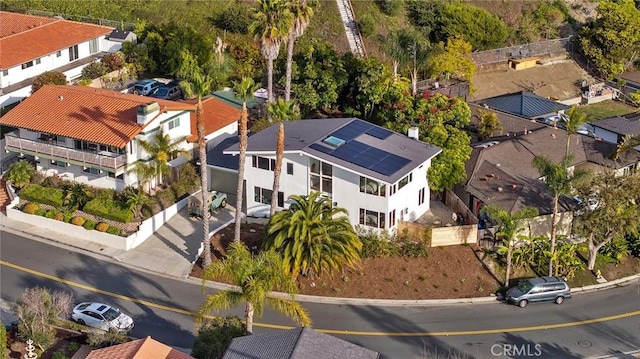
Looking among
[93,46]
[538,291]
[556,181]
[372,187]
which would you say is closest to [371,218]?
[372,187]

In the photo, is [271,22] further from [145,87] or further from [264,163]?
[145,87]

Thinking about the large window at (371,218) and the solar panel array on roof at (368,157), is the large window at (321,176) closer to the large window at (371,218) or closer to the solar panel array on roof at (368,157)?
the solar panel array on roof at (368,157)

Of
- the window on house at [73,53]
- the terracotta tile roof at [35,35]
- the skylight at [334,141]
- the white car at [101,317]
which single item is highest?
the terracotta tile roof at [35,35]

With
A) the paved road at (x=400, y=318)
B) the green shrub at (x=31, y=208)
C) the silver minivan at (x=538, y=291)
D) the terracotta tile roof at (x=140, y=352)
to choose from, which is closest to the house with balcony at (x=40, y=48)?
the green shrub at (x=31, y=208)

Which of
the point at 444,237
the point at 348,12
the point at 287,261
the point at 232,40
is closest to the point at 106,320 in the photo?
the point at 287,261

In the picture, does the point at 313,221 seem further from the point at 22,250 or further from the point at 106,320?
the point at 22,250

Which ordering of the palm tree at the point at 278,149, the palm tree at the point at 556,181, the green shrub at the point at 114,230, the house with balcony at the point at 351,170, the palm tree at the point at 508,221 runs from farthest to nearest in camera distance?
the green shrub at the point at 114,230, the house with balcony at the point at 351,170, the palm tree at the point at 556,181, the palm tree at the point at 508,221, the palm tree at the point at 278,149

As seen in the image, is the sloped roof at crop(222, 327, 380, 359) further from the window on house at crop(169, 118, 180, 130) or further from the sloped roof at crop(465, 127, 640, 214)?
the window on house at crop(169, 118, 180, 130)
